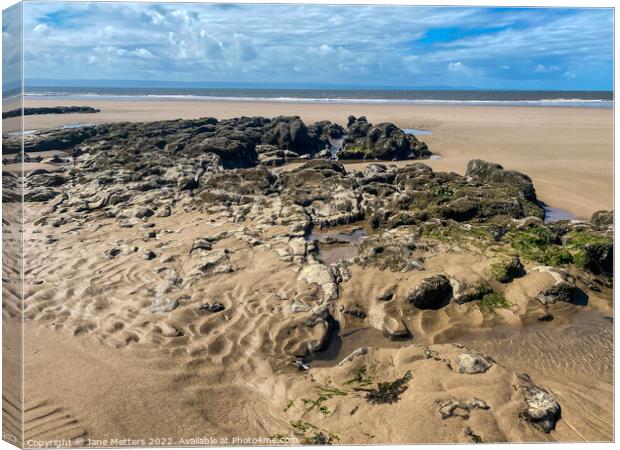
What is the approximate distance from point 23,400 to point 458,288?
5.30 meters

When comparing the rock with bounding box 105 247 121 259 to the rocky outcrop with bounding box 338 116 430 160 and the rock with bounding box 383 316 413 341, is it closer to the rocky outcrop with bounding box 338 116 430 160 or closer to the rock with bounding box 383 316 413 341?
the rock with bounding box 383 316 413 341

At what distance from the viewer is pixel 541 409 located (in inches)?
162

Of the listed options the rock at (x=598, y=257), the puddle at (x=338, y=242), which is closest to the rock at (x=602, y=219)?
the rock at (x=598, y=257)

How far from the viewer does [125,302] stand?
5.89 meters

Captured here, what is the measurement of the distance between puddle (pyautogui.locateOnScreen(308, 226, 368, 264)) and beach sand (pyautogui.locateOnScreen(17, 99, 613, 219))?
414 cm

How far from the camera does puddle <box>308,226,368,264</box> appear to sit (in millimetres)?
7852

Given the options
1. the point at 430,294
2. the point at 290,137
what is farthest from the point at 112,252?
the point at 290,137

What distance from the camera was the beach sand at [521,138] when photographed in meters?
7.82

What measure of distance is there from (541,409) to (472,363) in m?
0.79

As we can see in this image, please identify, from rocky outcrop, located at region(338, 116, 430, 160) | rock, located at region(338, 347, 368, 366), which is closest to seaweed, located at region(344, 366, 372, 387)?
rock, located at region(338, 347, 368, 366)

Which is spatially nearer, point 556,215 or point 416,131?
point 556,215

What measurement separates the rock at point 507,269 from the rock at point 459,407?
270cm

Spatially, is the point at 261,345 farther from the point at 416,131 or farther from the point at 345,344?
the point at 416,131

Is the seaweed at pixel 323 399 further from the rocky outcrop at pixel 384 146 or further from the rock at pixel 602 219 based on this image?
the rocky outcrop at pixel 384 146
